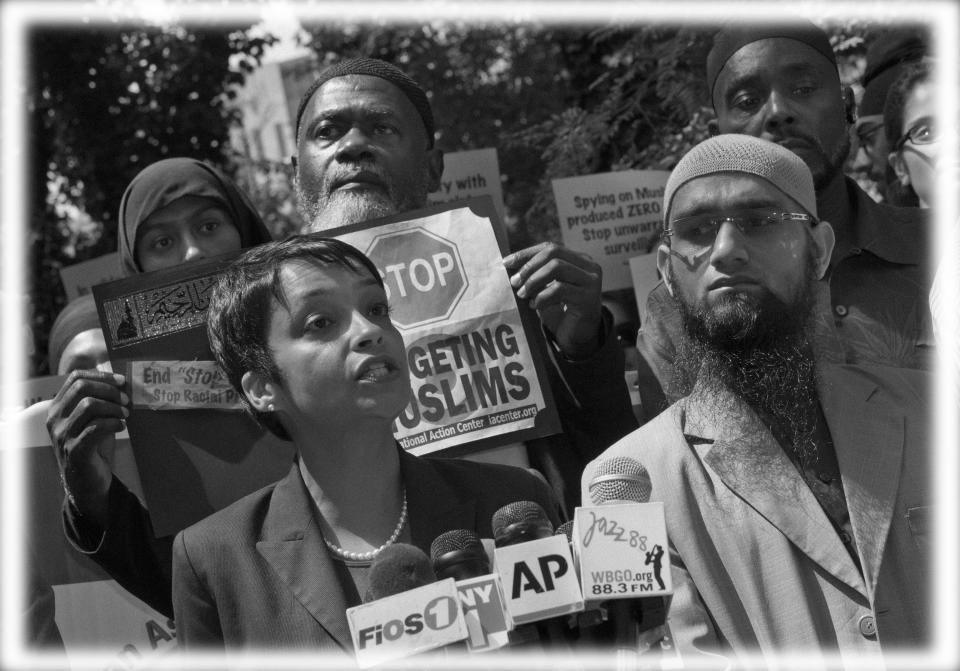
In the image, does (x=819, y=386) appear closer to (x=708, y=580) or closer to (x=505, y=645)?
(x=708, y=580)

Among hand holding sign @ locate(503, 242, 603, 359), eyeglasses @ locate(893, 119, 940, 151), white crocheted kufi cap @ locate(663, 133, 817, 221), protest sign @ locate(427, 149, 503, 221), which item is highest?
protest sign @ locate(427, 149, 503, 221)

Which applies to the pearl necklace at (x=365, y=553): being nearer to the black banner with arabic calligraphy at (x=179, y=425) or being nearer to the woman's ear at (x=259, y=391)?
the woman's ear at (x=259, y=391)

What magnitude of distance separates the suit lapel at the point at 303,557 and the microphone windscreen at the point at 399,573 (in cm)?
66

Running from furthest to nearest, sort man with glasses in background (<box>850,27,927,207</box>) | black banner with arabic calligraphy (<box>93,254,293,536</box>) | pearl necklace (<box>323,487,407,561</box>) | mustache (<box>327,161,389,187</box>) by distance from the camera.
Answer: man with glasses in background (<box>850,27,927,207</box>), mustache (<box>327,161,389,187</box>), black banner with arabic calligraphy (<box>93,254,293,536</box>), pearl necklace (<box>323,487,407,561</box>)

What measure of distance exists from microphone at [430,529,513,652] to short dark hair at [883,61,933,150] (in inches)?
133

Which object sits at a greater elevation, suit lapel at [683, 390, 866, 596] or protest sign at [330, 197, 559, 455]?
protest sign at [330, 197, 559, 455]

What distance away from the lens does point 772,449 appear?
124 inches

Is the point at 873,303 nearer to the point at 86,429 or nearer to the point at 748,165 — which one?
the point at 748,165

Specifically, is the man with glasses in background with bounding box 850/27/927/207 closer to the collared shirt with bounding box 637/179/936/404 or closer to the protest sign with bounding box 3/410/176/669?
the collared shirt with bounding box 637/179/936/404

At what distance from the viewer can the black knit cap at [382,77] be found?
4.48 metres

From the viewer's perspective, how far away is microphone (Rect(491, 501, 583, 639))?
2.09 meters

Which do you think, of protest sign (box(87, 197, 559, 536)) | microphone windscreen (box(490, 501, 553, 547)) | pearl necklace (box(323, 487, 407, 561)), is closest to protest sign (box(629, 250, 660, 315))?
protest sign (box(87, 197, 559, 536))

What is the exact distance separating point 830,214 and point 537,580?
264cm

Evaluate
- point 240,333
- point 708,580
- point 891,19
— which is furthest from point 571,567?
point 891,19
